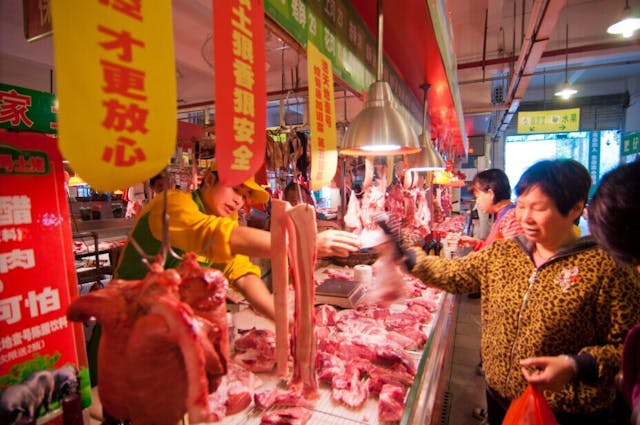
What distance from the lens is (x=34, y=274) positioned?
1.82 meters

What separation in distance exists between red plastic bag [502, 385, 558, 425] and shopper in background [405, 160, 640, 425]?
0.23 feet

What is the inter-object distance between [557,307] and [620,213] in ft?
2.70

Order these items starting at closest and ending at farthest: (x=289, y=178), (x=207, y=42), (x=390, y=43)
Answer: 1. (x=289, y=178)
2. (x=390, y=43)
3. (x=207, y=42)

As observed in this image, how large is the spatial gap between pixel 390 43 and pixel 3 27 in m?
5.23

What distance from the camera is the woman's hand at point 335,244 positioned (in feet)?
5.28

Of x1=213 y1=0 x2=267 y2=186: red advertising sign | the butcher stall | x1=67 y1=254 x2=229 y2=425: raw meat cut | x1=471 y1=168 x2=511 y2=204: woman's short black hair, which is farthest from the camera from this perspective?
x1=471 y1=168 x2=511 y2=204: woman's short black hair

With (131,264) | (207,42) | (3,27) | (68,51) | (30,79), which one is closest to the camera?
(68,51)

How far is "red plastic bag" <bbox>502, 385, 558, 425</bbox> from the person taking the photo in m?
1.89

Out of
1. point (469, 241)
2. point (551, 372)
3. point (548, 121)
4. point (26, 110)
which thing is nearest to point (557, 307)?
point (551, 372)

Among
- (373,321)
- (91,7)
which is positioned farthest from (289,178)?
(91,7)

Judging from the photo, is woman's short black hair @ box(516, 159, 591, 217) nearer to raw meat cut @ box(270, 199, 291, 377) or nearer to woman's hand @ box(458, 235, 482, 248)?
raw meat cut @ box(270, 199, 291, 377)

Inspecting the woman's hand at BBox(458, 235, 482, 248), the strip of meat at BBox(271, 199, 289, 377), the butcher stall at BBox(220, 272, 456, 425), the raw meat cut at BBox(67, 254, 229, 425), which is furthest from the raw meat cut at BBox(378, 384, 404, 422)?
the woman's hand at BBox(458, 235, 482, 248)

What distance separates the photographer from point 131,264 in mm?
1888

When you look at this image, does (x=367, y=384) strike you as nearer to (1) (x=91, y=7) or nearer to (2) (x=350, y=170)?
(1) (x=91, y=7)
